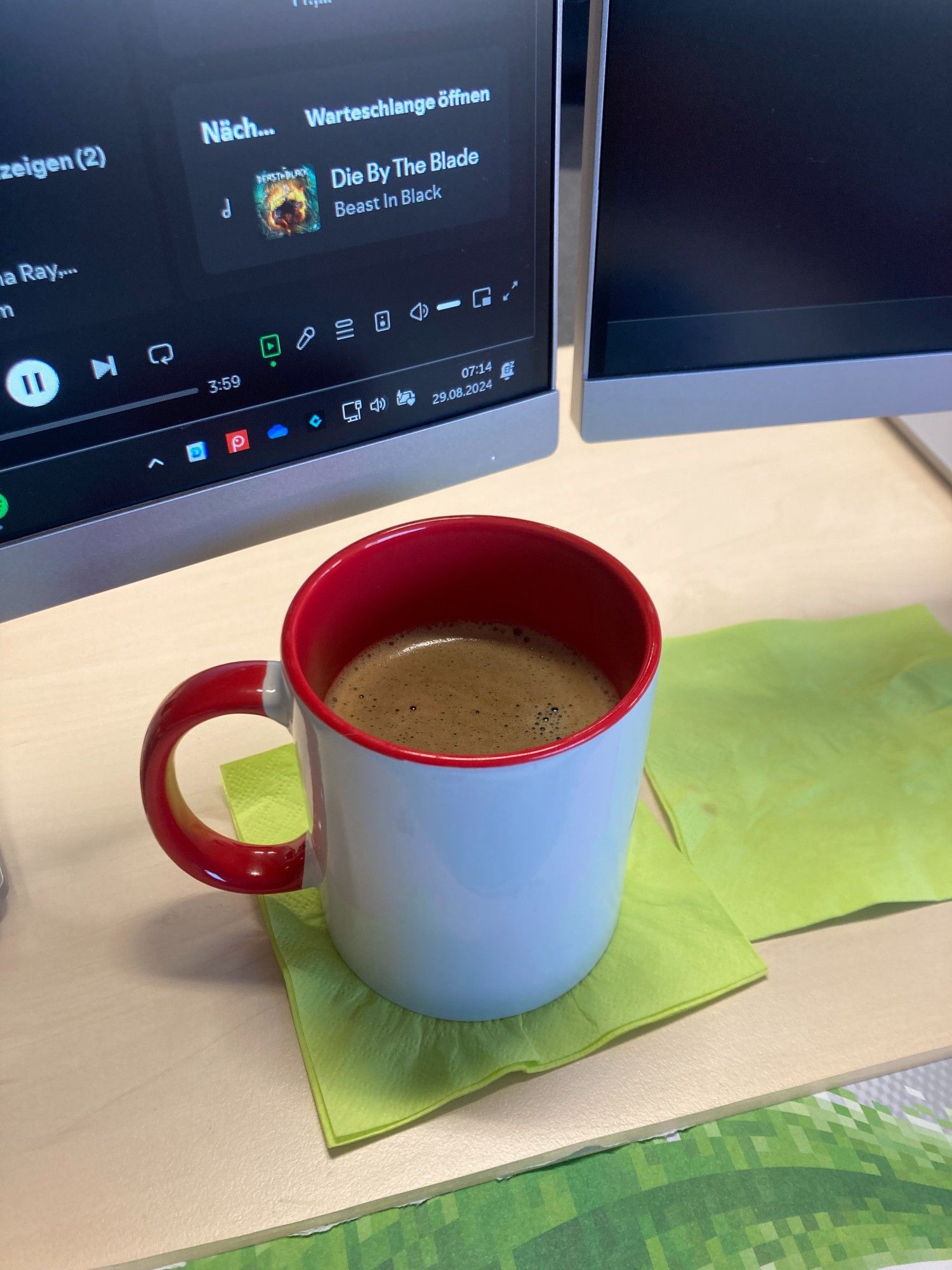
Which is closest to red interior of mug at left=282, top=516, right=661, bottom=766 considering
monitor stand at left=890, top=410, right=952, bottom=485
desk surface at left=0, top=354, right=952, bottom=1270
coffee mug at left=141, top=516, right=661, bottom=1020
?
coffee mug at left=141, top=516, right=661, bottom=1020

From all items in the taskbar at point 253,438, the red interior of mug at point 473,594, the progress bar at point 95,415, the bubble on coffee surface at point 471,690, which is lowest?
the bubble on coffee surface at point 471,690

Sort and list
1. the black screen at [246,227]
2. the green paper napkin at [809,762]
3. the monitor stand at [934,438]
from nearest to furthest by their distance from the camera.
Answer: the black screen at [246,227], the green paper napkin at [809,762], the monitor stand at [934,438]

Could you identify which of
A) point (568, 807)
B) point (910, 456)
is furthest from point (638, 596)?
point (910, 456)

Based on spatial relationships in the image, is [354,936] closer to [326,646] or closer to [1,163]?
[326,646]

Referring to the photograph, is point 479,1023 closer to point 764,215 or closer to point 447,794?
point 447,794

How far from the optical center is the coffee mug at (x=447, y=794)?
0.28 metres

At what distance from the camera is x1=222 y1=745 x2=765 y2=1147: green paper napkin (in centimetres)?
33

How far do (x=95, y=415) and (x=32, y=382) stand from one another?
0.8 inches

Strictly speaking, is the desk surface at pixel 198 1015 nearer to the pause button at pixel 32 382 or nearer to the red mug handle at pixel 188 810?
the red mug handle at pixel 188 810

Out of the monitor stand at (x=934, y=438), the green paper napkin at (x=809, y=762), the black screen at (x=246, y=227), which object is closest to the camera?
the black screen at (x=246, y=227)

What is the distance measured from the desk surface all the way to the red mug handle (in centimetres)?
4

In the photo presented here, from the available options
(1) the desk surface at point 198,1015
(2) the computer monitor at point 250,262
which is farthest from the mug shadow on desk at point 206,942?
(2) the computer monitor at point 250,262

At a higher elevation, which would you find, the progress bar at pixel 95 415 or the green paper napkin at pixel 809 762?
the progress bar at pixel 95 415

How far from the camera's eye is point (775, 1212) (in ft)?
1.04
